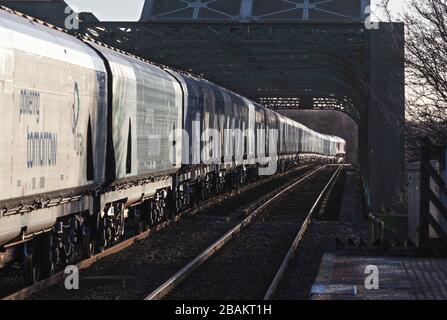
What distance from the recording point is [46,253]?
1129 cm

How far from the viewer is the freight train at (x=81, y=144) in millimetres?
9516

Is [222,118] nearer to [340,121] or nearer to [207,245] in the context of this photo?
[207,245]

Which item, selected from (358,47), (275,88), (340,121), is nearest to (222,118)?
(358,47)

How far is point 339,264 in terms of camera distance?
1249cm

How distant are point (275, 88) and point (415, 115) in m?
27.3

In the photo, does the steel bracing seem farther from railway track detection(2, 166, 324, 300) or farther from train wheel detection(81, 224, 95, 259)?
train wheel detection(81, 224, 95, 259)

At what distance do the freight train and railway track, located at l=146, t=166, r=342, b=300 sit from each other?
1.67 meters

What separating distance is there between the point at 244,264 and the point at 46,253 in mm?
3654

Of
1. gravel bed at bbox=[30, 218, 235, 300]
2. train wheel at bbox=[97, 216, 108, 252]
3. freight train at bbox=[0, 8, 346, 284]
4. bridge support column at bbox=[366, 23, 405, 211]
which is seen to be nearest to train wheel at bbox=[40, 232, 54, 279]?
Result: freight train at bbox=[0, 8, 346, 284]

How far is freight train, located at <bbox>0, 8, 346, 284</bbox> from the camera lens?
31.2 ft

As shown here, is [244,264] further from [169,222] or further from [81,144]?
[169,222]

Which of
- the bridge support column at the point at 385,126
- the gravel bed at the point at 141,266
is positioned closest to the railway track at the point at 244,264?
the gravel bed at the point at 141,266

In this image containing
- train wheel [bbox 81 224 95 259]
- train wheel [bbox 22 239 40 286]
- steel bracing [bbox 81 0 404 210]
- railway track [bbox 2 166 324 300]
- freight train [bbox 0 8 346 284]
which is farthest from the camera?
steel bracing [bbox 81 0 404 210]

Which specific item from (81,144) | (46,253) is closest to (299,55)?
(81,144)
